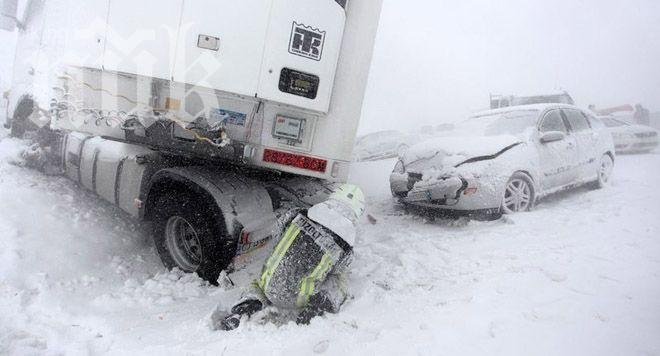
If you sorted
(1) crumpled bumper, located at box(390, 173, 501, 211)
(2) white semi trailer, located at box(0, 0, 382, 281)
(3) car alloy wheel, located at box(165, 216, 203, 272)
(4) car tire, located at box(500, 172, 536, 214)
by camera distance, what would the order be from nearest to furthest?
(2) white semi trailer, located at box(0, 0, 382, 281), (3) car alloy wheel, located at box(165, 216, 203, 272), (1) crumpled bumper, located at box(390, 173, 501, 211), (4) car tire, located at box(500, 172, 536, 214)

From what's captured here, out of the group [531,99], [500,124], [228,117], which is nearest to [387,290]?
[228,117]

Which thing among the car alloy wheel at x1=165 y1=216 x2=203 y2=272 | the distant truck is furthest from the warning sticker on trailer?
the distant truck

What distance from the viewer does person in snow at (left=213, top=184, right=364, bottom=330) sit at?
2711 millimetres

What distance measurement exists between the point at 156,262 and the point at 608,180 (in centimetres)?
818

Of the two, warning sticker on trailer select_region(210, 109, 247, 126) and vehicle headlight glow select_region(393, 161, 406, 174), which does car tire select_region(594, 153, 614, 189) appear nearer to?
vehicle headlight glow select_region(393, 161, 406, 174)

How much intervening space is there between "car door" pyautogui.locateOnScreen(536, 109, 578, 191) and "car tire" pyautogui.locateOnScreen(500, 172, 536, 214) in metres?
0.42

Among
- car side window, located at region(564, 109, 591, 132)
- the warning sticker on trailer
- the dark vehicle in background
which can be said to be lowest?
the warning sticker on trailer

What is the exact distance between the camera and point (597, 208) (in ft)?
18.2

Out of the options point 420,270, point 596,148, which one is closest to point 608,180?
point 596,148

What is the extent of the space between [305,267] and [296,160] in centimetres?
98

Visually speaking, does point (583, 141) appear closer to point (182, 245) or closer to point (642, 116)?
point (182, 245)

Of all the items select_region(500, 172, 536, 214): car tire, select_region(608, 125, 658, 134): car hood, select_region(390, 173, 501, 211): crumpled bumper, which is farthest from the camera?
select_region(608, 125, 658, 134): car hood

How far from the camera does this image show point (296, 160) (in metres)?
3.30

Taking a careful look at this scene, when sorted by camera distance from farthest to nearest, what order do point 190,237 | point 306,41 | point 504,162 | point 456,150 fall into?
point 456,150
point 504,162
point 190,237
point 306,41
